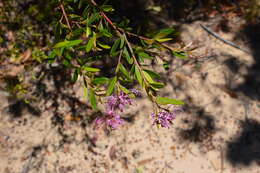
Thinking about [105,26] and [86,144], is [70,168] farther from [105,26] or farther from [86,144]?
[105,26]

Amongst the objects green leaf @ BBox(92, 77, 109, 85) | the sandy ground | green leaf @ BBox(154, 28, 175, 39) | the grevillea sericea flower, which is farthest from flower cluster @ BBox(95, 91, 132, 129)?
the sandy ground

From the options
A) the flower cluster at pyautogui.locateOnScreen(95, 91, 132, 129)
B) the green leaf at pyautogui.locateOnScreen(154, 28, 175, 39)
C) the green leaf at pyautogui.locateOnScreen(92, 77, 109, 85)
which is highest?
the green leaf at pyautogui.locateOnScreen(154, 28, 175, 39)

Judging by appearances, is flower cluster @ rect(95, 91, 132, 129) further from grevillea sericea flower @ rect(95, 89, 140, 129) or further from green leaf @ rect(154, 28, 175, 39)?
green leaf @ rect(154, 28, 175, 39)

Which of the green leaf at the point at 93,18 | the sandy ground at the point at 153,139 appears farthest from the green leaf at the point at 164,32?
the sandy ground at the point at 153,139

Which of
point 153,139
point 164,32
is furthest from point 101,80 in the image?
point 153,139

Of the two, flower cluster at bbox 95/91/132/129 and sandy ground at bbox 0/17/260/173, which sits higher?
flower cluster at bbox 95/91/132/129

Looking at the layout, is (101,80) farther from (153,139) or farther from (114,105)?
(153,139)

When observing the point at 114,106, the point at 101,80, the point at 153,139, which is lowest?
the point at 153,139

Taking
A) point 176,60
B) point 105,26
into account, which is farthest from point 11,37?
point 176,60
